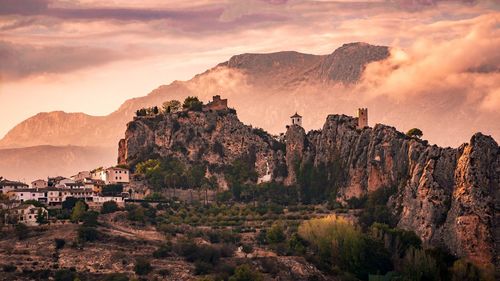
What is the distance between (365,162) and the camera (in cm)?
18088

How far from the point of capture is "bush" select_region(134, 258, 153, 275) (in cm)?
15225

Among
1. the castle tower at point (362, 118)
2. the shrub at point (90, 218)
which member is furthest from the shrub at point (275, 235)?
the castle tower at point (362, 118)

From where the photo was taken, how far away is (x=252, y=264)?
518ft

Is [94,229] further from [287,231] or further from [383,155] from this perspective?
[383,155]

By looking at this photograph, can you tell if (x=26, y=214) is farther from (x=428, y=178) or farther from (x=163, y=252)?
(x=428, y=178)

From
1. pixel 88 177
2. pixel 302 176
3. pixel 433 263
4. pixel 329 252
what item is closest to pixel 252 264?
pixel 329 252

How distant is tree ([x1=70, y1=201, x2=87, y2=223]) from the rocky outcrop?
34.1 meters

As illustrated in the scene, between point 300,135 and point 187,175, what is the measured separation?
16.2m

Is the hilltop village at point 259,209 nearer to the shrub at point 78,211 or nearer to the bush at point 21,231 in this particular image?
the bush at point 21,231

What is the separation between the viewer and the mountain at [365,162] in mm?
162375

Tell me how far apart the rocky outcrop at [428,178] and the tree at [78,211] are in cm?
3412

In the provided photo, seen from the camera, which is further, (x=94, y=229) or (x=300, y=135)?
(x=300, y=135)

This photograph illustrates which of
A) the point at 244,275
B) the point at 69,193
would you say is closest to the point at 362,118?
the point at 69,193

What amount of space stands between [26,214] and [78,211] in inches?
237
